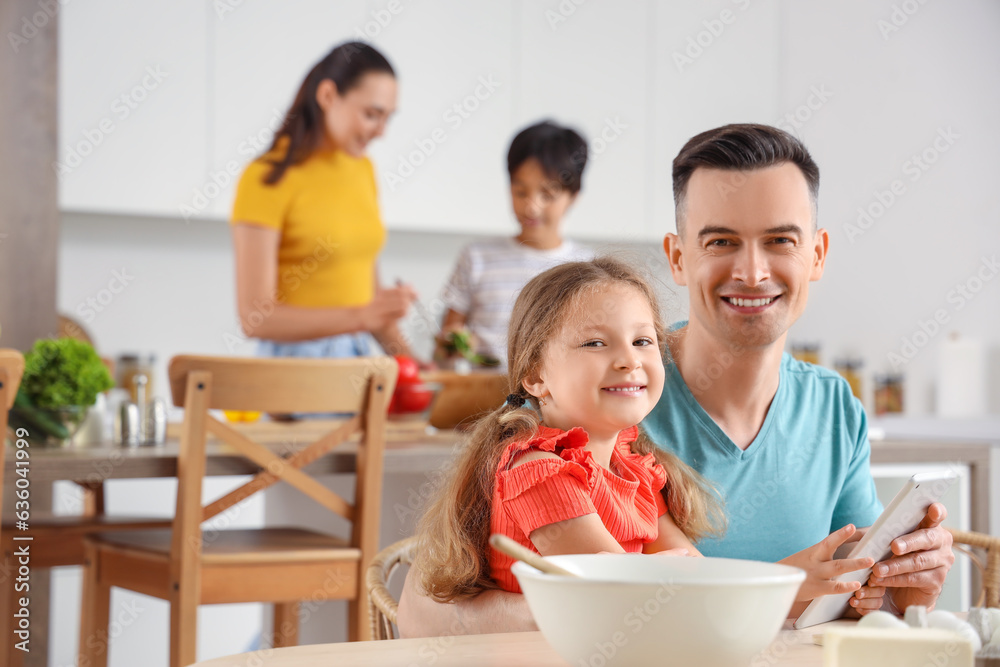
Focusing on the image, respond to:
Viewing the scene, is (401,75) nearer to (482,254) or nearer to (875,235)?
(482,254)

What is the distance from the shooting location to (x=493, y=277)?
2.96m

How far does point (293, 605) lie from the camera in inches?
87.4

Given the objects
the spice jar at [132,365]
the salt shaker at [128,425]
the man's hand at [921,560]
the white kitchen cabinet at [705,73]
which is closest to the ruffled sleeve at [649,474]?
the man's hand at [921,560]

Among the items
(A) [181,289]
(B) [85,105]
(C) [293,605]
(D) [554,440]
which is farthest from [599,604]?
(A) [181,289]

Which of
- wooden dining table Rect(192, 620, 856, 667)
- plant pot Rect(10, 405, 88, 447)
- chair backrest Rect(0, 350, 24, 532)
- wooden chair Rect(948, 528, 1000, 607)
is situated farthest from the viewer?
plant pot Rect(10, 405, 88, 447)

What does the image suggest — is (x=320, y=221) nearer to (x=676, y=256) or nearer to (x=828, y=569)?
(x=676, y=256)

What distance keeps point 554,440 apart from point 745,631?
→ 0.36 m

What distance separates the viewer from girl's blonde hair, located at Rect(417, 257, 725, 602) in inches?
36.3

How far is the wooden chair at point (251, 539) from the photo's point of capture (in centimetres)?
178

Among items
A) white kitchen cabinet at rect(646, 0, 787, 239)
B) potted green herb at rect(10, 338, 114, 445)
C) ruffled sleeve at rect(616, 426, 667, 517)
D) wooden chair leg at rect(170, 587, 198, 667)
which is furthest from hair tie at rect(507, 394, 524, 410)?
white kitchen cabinet at rect(646, 0, 787, 239)

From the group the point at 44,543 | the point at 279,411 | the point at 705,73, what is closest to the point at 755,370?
the point at 279,411

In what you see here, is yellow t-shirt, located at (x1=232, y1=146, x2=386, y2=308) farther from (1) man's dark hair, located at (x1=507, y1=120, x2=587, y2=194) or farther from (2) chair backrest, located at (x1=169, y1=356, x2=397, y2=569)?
(2) chair backrest, located at (x1=169, y1=356, x2=397, y2=569)

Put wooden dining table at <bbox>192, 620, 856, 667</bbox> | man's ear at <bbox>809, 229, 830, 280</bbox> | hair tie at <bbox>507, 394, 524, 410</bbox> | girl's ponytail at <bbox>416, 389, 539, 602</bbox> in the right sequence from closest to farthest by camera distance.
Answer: wooden dining table at <bbox>192, 620, 856, 667</bbox>
girl's ponytail at <bbox>416, 389, 539, 602</bbox>
hair tie at <bbox>507, 394, 524, 410</bbox>
man's ear at <bbox>809, 229, 830, 280</bbox>

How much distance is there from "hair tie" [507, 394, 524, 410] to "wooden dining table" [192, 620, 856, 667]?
30 centimetres
